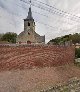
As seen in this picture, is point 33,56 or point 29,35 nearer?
point 33,56

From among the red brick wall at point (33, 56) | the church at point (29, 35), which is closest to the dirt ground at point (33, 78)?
the red brick wall at point (33, 56)

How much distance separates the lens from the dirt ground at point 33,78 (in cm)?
1702

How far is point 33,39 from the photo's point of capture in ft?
175

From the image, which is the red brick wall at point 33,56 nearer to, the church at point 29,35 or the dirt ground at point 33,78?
the dirt ground at point 33,78

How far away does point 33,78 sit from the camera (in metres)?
19.6

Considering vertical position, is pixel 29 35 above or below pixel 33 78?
above

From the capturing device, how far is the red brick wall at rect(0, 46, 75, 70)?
17.7 m

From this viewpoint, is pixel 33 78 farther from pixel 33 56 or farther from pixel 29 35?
pixel 29 35

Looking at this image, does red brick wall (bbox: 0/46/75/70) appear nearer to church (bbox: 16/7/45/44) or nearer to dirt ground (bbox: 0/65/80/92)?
dirt ground (bbox: 0/65/80/92)

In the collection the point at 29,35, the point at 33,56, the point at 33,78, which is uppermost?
the point at 29,35

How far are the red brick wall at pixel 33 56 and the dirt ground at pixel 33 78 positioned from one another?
49 centimetres

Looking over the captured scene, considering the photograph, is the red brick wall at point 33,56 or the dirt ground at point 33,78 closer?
the dirt ground at point 33,78

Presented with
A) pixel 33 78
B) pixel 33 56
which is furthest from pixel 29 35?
pixel 33 78

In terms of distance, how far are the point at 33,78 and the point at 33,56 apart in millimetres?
2153
